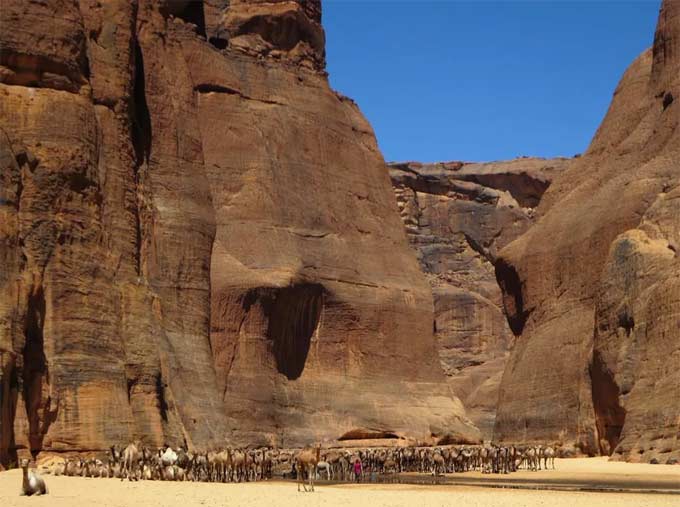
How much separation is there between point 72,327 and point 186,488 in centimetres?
1376

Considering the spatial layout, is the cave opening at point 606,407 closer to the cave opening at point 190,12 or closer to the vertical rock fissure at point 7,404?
the cave opening at point 190,12

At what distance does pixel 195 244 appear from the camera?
220ft

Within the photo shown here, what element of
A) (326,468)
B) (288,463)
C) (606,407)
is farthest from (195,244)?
(606,407)

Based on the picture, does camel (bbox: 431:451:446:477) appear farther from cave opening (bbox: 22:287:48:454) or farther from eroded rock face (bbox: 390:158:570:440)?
eroded rock face (bbox: 390:158:570:440)

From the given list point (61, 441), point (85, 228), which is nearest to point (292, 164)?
point (85, 228)

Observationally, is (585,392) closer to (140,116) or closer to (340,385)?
(340,385)

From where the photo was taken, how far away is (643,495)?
37.2 m

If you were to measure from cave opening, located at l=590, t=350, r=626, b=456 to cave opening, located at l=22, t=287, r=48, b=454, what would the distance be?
95.9 feet

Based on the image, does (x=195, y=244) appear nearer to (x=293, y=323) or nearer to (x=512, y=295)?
(x=293, y=323)

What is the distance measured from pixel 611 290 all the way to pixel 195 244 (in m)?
20.2

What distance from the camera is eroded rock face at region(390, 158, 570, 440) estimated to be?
417ft

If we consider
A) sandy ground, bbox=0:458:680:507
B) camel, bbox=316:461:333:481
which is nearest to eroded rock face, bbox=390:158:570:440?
camel, bbox=316:461:333:481

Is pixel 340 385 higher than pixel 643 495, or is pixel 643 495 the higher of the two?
pixel 340 385

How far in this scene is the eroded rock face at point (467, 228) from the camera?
417ft
